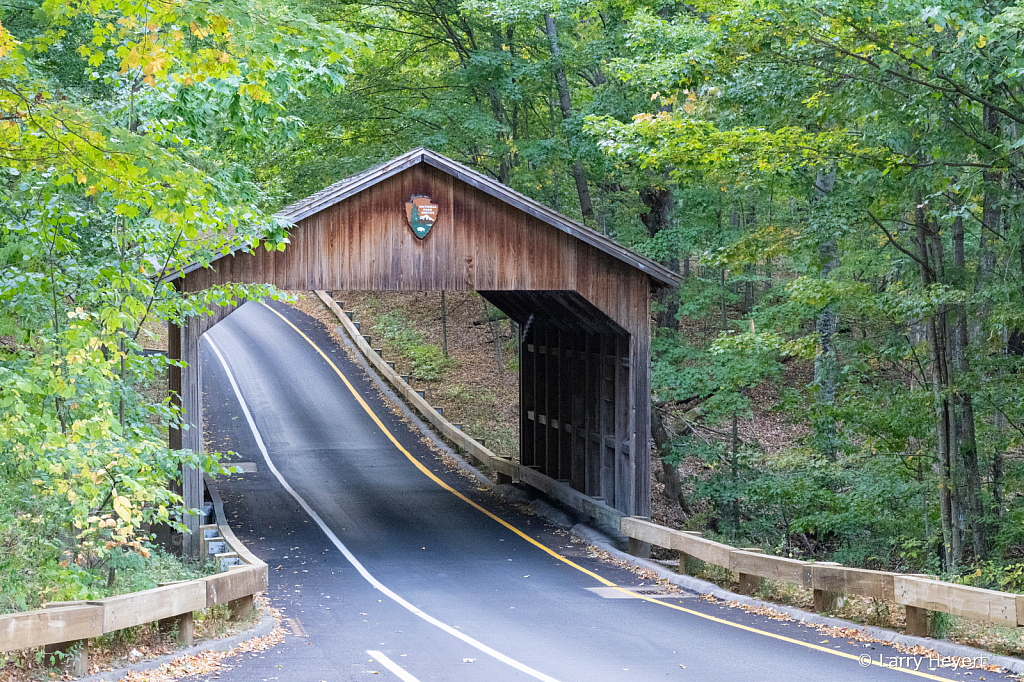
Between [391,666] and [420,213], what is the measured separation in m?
8.20

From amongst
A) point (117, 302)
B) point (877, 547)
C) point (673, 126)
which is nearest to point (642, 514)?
point (877, 547)

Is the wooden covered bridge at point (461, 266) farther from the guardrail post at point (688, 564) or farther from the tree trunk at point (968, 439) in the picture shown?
the tree trunk at point (968, 439)

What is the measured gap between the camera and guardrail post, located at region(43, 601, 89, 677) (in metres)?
6.95

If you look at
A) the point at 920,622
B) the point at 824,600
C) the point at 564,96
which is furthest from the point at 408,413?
the point at 920,622

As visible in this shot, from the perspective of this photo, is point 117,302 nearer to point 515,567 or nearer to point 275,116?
point 275,116

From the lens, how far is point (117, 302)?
8.80 metres

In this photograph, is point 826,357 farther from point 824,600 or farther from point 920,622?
point 920,622

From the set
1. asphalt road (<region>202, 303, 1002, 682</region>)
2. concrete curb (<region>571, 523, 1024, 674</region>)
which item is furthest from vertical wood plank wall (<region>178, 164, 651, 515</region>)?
asphalt road (<region>202, 303, 1002, 682</region>)

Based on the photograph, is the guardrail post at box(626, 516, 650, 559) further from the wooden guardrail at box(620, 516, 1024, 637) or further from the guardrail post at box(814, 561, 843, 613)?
the guardrail post at box(814, 561, 843, 613)

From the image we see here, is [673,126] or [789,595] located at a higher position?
[673,126]

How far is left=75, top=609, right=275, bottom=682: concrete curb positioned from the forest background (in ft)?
2.94

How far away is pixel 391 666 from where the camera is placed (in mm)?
8531

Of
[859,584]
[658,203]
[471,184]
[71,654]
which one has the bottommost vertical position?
[859,584]

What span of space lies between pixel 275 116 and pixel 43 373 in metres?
5.73
